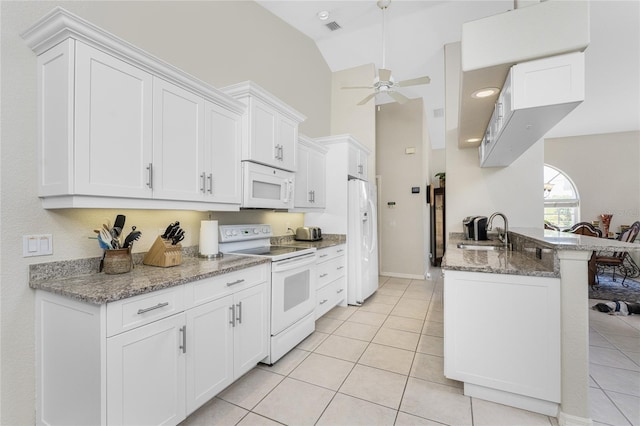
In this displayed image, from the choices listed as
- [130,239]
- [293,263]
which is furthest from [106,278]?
[293,263]

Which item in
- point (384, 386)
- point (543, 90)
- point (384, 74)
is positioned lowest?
point (384, 386)

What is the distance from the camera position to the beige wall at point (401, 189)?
18.0 ft

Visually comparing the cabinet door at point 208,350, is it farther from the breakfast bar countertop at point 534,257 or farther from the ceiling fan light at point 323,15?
the ceiling fan light at point 323,15

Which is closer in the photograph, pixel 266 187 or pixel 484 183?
pixel 266 187


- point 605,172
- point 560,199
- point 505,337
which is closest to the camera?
point 505,337

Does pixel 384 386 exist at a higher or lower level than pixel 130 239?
lower

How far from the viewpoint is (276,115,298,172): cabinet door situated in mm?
2822

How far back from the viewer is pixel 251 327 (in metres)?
2.10

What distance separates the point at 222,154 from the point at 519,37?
212 cm

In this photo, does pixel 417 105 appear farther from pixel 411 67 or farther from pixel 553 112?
pixel 553 112

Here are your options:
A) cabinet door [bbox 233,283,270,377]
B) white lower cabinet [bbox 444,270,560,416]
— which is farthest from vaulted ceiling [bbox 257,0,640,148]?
white lower cabinet [bbox 444,270,560,416]

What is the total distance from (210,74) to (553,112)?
270 centimetres

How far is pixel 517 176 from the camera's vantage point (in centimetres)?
362

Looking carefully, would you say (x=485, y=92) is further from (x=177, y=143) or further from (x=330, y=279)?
(x=330, y=279)
